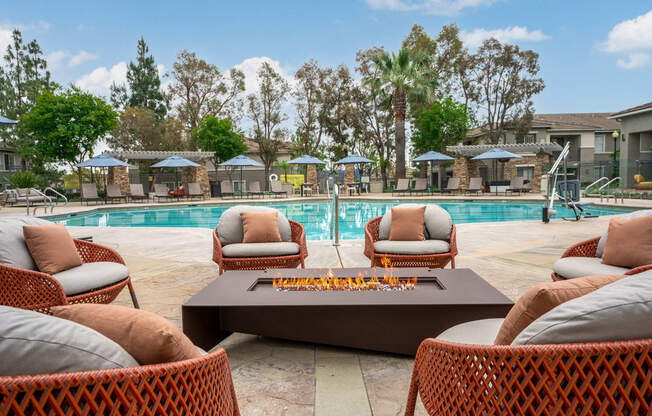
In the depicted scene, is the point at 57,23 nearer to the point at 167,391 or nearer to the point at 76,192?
the point at 76,192

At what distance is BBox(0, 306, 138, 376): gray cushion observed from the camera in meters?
0.83

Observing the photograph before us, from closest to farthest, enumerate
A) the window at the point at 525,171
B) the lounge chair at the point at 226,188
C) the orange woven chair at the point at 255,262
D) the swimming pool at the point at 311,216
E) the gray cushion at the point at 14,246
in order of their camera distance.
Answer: the gray cushion at the point at 14,246 → the orange woven chair at the point at 255,262 → the swimming pool at the point at 311,216 → the lounge chair at the point at 226,188 → the window at the point at 525,171

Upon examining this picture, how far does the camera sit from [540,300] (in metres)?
1.18

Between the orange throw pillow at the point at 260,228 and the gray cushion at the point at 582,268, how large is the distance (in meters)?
2.52

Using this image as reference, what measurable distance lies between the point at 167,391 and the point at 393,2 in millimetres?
27996

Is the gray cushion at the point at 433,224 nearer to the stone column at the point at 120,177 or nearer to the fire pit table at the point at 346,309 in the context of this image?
the fire pit table at the point at 346,309

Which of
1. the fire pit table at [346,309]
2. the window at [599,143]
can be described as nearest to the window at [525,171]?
the window at [599,143]

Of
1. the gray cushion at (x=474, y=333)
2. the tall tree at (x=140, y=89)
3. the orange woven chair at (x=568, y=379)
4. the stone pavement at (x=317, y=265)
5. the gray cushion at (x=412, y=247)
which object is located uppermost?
the tall tree at (x=140, y=89)

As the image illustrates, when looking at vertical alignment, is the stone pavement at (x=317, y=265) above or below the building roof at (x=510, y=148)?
below

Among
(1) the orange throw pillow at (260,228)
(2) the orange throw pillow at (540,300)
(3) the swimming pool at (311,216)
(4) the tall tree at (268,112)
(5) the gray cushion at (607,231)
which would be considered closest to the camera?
(2) the orange throw pillow at (540,300)

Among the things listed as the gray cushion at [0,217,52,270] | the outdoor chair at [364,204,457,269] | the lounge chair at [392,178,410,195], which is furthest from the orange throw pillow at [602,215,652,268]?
the lounge chair at [392,178,410,195]

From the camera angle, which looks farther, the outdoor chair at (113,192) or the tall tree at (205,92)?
the tall tree at (205,92)

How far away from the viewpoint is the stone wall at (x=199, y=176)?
19469mm

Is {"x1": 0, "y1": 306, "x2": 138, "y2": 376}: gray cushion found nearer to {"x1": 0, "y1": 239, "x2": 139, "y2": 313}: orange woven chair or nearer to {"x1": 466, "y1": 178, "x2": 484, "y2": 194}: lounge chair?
{"x1": 0, "y1": 239, "x2": 139, "y2": 313}: orange woven chair
